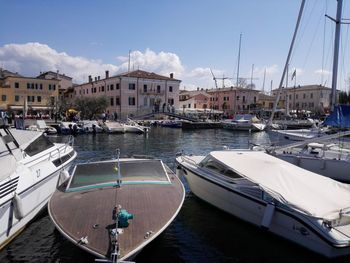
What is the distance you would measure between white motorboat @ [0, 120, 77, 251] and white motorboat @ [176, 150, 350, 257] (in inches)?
213

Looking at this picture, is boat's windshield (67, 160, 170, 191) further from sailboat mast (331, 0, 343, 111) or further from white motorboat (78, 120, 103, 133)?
white motorboat (78, 120, 103, 133)

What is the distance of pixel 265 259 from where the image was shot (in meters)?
8.47

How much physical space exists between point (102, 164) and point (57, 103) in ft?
178

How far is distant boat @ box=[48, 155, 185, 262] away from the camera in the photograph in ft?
21.5

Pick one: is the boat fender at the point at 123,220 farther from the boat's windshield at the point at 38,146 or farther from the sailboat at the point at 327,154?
the sailboat at the point at 327,154

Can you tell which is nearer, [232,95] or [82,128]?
[82,128]

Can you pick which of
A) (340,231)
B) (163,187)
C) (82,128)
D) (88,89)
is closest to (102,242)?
(163,187)

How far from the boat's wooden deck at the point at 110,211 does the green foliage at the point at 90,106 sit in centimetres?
5403

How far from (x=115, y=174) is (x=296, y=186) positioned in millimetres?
5380

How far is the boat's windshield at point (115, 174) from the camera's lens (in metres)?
9.50

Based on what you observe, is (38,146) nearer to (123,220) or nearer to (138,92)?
(123,220)

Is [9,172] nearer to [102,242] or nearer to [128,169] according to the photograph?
[128,169]

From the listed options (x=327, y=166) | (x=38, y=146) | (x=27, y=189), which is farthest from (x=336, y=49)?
(x=27, y=189)

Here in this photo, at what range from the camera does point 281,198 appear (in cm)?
876
